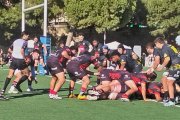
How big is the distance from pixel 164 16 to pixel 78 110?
43161 millimetres

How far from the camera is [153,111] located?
1162 cm

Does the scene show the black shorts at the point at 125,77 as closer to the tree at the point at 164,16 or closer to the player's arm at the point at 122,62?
the player's arm at the point at 122,62

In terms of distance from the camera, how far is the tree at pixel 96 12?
5122 centimetres

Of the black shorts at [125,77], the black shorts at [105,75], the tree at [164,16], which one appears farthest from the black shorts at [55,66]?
the tree at [164,16]

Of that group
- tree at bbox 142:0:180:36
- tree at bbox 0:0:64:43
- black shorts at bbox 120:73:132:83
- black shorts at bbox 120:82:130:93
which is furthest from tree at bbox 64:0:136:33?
black shorts at bbox 120:73:132:83

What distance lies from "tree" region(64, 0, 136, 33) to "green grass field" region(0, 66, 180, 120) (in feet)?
122

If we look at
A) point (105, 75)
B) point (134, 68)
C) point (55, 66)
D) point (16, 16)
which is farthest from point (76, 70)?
point (16, 16)

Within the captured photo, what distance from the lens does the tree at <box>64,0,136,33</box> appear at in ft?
168

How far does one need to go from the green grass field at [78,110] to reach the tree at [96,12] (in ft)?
122

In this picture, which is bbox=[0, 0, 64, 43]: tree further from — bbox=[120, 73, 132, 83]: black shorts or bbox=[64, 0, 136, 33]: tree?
bbox=[120, 73, 132, 83]: black shorts

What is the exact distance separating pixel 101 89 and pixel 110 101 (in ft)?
2.08

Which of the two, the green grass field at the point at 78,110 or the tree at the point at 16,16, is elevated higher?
the tree at the point at 16,16

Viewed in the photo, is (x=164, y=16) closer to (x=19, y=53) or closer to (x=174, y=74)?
(x=19, y=53)

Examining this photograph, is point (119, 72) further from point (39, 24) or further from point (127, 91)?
point (39, 24)
